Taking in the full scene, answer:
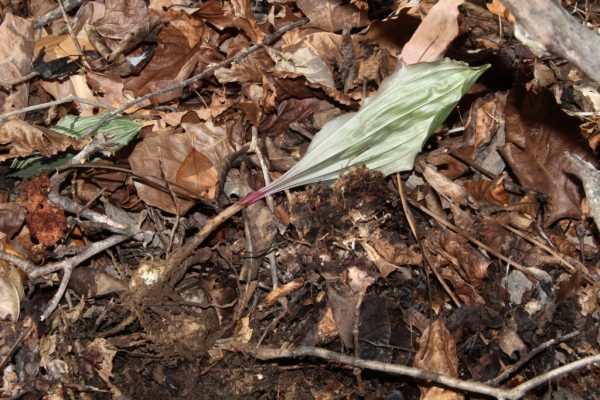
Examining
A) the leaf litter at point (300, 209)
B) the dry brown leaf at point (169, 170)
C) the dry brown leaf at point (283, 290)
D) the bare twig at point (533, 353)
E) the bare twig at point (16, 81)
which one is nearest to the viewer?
the bare twig at point (533, 353)

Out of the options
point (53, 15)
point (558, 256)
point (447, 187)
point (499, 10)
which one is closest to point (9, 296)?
point (53, 15)

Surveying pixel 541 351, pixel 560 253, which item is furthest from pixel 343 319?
pixel 560 253

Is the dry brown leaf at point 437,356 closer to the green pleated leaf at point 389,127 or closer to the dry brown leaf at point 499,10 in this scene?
the green pleated leaf at point 389,127

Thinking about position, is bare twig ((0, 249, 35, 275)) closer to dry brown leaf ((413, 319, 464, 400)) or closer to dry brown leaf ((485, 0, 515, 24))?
dry brown leaf ((413, 319, 464, 400))

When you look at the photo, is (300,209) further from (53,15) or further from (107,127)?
(53,15)

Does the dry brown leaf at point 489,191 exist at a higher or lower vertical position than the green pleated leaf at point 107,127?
lower

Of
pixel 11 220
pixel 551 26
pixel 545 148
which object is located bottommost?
pixel 11 220

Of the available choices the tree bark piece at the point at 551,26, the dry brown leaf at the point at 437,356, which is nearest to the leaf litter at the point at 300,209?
the dry brown leaf at the point at 437,356
